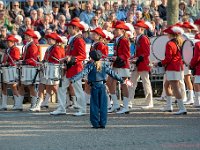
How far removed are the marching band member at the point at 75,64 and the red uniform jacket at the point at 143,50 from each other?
1.55 metres

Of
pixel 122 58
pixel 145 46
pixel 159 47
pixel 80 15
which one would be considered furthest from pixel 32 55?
pixel 80 15

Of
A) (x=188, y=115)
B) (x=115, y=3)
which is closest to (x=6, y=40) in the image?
(x=188, y=115)

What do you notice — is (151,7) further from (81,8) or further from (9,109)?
(9,109)

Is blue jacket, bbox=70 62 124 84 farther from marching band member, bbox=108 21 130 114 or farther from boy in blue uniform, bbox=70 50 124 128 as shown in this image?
marching band member, bbox=108 21 130 114

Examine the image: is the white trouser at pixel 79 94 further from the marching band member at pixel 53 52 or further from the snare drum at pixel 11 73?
the snare drum at pixel 11 73

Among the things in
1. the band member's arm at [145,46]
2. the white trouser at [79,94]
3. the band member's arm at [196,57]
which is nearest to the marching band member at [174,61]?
the band member's arm at [196,57]

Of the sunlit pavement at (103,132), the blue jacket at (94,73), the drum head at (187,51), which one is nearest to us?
the sunlit pavement at (103,132)

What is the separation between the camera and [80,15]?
27484 mm

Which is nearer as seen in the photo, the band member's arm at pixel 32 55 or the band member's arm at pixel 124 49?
the band member's arm at pixel 124 49

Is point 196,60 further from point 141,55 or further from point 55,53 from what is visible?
point 55,53

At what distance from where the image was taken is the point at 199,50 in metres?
19.7

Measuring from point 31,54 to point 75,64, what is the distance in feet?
6.55

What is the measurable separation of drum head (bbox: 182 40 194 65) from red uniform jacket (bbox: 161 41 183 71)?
0.10 metres

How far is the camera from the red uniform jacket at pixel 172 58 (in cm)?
1991
